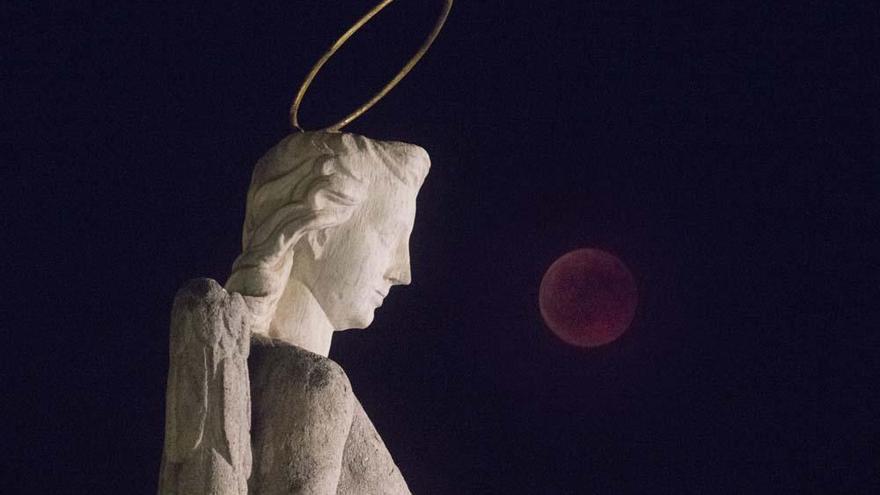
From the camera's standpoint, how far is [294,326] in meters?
6.63

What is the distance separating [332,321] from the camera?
6738 millimetres

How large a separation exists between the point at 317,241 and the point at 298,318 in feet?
0.86

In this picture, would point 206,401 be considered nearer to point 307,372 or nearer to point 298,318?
point 307,372

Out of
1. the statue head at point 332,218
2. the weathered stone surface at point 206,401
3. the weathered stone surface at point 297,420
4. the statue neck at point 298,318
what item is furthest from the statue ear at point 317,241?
the weathered stone surface at point 206,401

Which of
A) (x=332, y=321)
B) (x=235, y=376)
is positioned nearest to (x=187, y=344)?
(x=235, y=376)

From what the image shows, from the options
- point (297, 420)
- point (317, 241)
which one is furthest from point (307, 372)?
point (317, 241)

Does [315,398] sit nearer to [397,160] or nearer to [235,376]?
[235,376]

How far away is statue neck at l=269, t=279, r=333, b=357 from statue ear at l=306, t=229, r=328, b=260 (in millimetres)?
125

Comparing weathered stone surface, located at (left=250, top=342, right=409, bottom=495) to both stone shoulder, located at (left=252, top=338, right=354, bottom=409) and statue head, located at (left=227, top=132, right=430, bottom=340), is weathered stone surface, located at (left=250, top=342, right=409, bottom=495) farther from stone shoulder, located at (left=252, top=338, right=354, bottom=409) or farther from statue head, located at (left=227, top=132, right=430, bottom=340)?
statue head, located at (left=227, top=132, right=430, bottom=340)

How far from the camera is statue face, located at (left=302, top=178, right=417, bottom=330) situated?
21.8 feet

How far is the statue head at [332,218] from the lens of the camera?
21.4ft

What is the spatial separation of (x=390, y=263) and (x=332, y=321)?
0.91ft

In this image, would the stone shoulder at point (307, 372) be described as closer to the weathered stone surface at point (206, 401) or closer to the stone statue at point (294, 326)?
the stone statue at point (294, 326)

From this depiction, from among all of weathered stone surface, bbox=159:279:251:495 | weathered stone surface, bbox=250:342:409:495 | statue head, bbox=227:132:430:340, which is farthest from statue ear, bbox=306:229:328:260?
weathered stone surface, bbox=159:279:251:495
